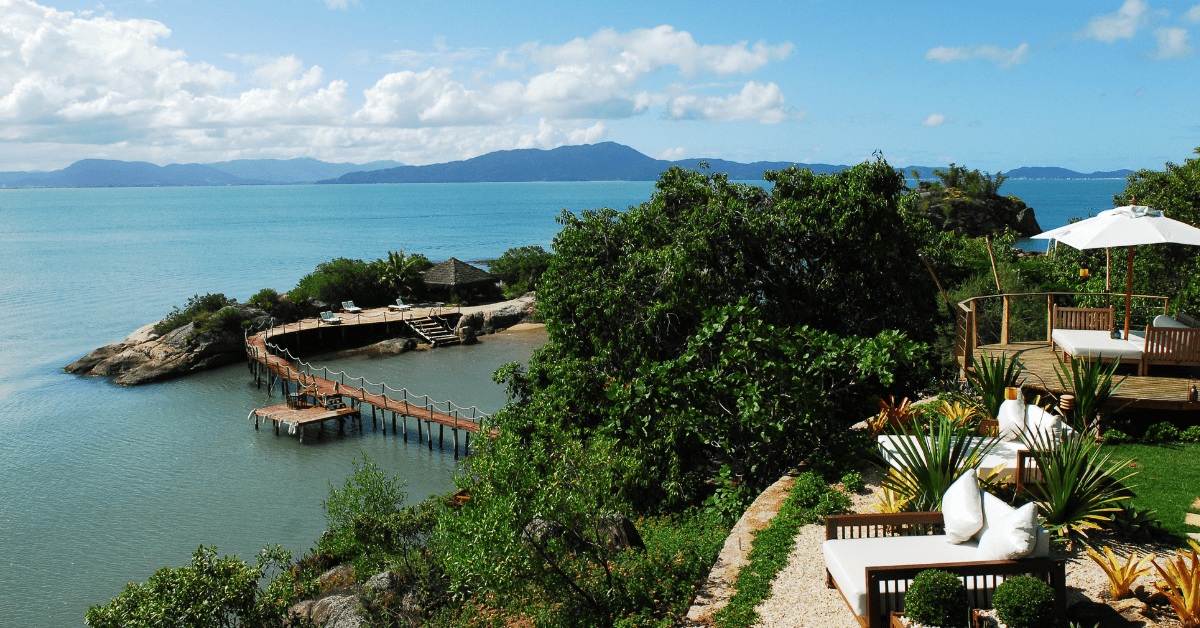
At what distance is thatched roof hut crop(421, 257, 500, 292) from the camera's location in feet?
150

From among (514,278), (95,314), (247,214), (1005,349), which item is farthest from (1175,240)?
(247,214)

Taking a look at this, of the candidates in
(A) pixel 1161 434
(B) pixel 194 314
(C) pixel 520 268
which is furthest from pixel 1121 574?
(C) pixel 520 268

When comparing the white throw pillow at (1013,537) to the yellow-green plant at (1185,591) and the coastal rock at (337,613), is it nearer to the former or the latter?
the yellow-green plant at (1185,591)

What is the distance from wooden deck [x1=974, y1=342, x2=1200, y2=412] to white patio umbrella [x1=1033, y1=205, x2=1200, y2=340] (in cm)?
194

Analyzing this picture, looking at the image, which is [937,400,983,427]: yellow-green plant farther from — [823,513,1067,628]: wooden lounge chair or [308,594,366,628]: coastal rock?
[308,594,366,628]: coastal rock

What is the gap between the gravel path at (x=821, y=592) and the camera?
600 cm

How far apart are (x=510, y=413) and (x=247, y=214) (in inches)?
7563

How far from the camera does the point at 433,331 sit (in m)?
39.0

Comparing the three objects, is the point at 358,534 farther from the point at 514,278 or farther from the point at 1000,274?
the point at 514,278

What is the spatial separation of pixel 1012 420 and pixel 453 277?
40.1m

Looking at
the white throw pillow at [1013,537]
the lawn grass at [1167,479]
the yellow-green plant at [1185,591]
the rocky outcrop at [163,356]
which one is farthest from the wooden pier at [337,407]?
the yellow-green plant at [1185,591]

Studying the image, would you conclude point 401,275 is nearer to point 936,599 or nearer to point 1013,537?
point 936,599

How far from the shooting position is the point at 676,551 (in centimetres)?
846

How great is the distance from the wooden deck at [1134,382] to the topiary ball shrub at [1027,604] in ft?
18.3
